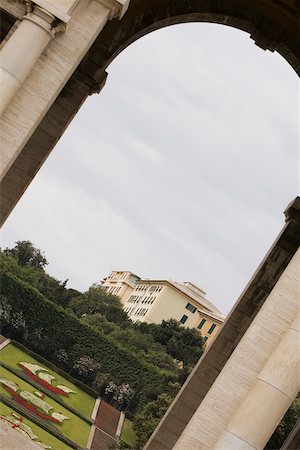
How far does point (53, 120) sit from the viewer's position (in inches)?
1027

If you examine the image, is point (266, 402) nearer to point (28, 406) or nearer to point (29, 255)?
point (28, 406)

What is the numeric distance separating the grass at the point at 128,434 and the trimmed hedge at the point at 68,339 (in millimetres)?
2970

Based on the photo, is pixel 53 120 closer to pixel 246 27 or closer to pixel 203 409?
pixel 246 27

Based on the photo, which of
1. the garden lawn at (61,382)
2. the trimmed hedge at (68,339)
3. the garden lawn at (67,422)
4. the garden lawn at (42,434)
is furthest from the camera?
the trimmed hedge at (68,339)

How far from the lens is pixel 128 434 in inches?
3551

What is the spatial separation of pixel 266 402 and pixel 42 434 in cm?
5793

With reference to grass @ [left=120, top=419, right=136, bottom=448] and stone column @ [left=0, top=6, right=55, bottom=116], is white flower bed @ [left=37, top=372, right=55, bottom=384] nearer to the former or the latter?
grass @ [left=120, top=419, right=136, bottom=448]

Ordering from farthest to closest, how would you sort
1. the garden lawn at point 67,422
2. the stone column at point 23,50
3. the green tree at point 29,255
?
1. the green tree at point 29,255
2. the garden lawn at point 67,422
3. the stone column at point 23,50

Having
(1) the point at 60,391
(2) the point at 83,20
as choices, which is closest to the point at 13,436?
(2) the point at 83,20

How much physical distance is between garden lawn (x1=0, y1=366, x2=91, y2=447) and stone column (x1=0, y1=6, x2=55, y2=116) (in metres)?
62.4

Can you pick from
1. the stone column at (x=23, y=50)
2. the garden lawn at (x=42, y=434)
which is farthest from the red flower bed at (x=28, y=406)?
the stone column at (x=23, y=50)

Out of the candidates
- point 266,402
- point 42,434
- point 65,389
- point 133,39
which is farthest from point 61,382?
point 266,402

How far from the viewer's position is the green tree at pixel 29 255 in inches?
5915

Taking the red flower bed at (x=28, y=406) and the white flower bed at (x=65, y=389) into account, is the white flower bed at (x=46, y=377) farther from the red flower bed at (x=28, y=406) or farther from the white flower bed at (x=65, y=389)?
the red flower bed at (x=28, y=406)
